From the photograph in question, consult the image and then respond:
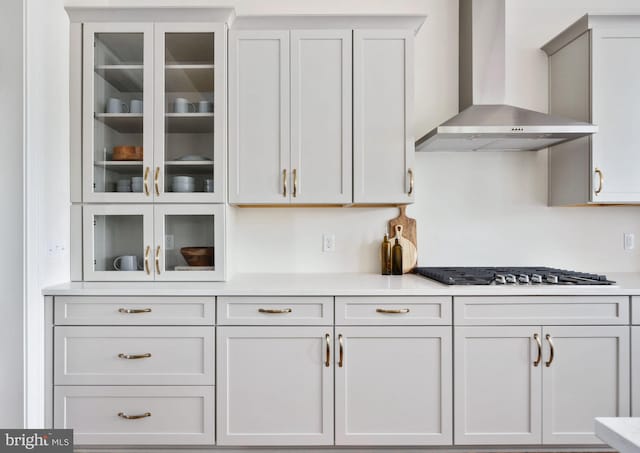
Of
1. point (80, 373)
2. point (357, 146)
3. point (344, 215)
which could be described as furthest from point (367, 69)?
point (80, 373)

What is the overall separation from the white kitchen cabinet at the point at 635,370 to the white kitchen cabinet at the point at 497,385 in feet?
1.44

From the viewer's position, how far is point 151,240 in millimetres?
2182

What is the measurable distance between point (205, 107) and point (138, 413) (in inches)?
61.4

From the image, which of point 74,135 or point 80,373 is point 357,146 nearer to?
point 74,135

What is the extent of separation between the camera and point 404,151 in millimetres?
2262

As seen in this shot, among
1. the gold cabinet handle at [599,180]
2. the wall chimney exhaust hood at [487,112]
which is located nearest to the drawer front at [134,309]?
the wall chimney exhaust hood at [487,112]

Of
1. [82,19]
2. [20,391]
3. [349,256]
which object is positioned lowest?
[20,391]

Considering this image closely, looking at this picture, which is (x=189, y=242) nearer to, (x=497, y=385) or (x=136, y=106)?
(x=136, y=106)

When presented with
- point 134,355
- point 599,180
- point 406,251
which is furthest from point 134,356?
point 599,180

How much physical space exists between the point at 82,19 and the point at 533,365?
284cm

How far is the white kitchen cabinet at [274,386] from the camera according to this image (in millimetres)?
1982

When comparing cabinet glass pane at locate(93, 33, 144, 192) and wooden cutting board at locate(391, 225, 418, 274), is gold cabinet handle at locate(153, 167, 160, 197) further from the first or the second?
wooden cutting board at locate(391, 225, 418, 274)

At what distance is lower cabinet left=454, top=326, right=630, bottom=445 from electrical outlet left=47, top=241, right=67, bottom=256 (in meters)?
1.99

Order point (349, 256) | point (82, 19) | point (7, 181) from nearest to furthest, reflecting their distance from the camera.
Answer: point (7, 181) → point (82, 19) → point (349, 256)
